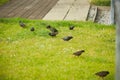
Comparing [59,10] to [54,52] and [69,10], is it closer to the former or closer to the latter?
[69,10]

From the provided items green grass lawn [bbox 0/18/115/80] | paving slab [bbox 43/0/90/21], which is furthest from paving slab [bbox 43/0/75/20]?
green grass lawn [bbox 0/18/115/80]

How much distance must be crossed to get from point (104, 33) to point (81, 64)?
342cm

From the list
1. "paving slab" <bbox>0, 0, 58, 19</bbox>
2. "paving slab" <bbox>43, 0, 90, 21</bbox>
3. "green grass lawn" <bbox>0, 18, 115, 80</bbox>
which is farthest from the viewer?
"paving slab" <bbox>0, 0, 58, 19</bbox>

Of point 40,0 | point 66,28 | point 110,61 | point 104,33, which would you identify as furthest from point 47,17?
point 110,61

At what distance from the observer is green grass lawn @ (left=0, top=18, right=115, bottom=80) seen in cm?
782

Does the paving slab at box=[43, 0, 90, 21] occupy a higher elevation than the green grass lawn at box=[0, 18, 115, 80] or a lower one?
lower

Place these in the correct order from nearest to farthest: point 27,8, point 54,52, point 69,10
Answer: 1. point 54,52
2. point 69,10
3. point 27,8

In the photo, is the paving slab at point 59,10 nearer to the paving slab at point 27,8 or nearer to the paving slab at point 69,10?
the paving slab at point 69,10

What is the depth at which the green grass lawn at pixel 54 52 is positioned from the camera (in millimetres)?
7818

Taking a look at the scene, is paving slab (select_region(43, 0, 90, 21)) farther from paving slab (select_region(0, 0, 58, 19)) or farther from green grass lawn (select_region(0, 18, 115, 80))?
green grass lawn (select_region(0, 18, 115, 80))

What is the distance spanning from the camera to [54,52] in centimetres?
938

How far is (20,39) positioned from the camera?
10.7m

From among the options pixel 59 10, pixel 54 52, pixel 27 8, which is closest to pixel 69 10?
pixel 59 10

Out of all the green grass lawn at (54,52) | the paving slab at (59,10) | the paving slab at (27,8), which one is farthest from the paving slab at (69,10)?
the green grass lawn at (54,52)
